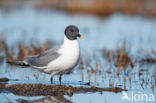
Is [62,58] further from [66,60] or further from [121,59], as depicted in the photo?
[121,59]

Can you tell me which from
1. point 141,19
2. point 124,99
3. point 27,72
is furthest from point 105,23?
point 124,99

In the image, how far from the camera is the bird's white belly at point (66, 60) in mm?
7281

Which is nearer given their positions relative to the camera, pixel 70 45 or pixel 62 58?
pixel 62 58

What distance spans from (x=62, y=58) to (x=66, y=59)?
3.0 inches

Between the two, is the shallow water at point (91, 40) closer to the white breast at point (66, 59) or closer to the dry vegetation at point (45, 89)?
the dry vegetation at point (45, 89)

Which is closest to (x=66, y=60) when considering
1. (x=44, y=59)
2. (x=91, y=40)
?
(x=44, y=59)

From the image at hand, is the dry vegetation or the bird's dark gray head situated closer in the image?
the dry vegetation

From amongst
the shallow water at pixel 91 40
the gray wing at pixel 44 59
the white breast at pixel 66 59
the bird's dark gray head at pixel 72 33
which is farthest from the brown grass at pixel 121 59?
the gray wing at pixel 44 59

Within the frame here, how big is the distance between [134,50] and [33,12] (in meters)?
10.2

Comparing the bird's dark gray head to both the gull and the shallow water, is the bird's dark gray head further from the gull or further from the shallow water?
the shallow water

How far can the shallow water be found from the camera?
774 cm

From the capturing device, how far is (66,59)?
23.9ft

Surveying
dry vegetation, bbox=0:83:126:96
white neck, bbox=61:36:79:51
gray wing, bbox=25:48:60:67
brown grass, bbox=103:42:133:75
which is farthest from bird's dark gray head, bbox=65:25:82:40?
brown grass, bbox=103:42:133:75

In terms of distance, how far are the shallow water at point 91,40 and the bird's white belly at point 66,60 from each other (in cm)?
57
